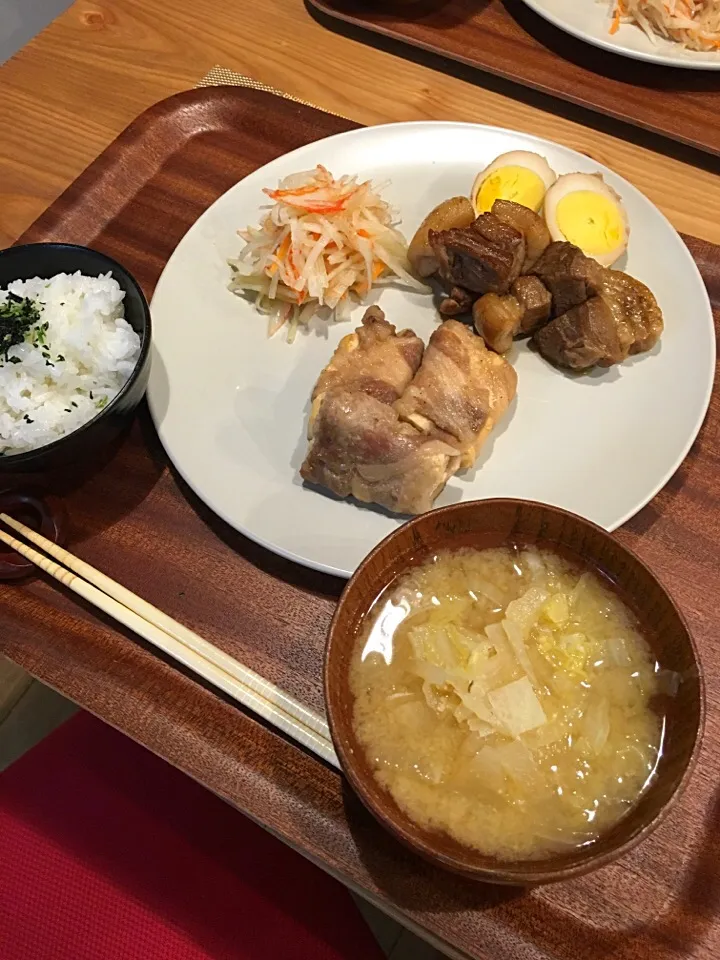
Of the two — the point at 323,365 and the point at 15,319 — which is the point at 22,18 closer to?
the point at 15,319

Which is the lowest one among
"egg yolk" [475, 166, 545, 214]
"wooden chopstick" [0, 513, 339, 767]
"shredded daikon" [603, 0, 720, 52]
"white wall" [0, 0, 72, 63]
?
"white wall" [0, 0, 72, 63]

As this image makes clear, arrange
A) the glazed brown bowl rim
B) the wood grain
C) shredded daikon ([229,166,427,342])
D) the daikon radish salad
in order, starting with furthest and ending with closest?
the wood grain, shredded daikon ([229,166,427,342]), the daikon radish salad, the glazed brown bowl rim

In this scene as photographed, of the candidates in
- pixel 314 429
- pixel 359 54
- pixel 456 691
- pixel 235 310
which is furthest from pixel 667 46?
pixel 456 691

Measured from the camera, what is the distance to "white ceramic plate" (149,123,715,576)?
1.95m

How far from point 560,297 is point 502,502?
1.00 m

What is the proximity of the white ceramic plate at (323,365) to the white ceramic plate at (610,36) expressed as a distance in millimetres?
626

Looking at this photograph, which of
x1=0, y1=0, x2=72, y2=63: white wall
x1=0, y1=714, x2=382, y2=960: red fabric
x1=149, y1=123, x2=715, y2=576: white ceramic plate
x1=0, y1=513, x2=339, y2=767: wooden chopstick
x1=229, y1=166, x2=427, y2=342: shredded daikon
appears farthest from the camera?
x1=0, y1=0, x2=72, y2=63: white wall

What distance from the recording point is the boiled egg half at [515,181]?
243 centimetres

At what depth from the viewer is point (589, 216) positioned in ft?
7.67

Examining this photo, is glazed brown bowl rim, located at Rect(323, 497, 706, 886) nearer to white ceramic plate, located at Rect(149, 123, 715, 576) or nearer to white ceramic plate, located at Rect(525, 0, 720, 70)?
white ceramic plate, located at Rect(149, 123, 715, 576)

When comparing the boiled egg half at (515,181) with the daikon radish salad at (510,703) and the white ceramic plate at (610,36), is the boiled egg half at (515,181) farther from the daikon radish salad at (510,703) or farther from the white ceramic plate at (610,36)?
the daikon radish salad at (510,703)

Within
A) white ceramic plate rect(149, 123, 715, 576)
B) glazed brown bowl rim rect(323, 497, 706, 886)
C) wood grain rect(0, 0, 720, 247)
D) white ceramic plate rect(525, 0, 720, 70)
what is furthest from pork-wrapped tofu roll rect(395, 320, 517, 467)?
white ceramic plate rect(525, 0, 720, 70)

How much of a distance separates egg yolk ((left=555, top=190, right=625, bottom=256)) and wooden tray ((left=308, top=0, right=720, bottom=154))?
2.15ft

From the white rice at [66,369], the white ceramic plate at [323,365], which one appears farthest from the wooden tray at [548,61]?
the white rice at [66,369]
